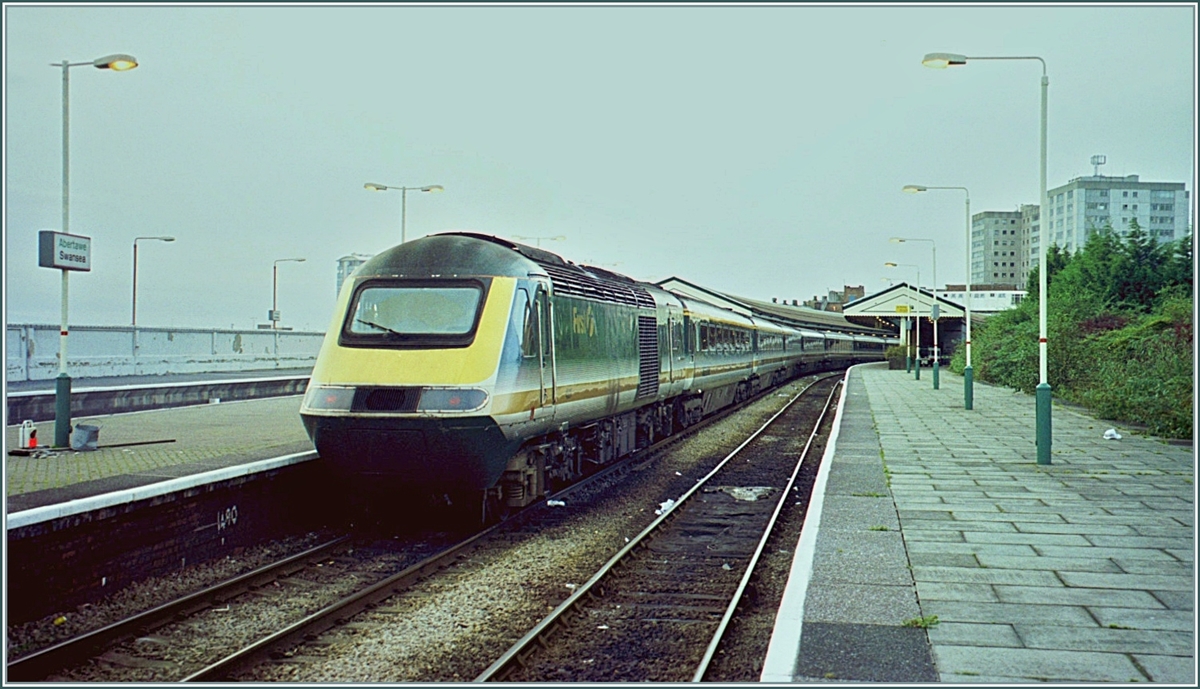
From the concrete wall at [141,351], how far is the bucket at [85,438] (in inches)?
253

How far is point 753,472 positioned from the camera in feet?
52.3

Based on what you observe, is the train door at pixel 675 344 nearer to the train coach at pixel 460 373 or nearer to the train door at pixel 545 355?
the train coach at pixel 460 373

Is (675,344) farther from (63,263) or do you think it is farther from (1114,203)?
(1114,203)

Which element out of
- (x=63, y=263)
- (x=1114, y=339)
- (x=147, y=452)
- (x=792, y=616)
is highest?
(x=63, y=263)

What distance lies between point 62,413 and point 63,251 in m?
2.14

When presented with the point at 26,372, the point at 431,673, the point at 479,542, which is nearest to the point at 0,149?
the point at 431,673

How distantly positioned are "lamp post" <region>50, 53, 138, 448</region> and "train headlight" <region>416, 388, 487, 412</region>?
21.5 ft

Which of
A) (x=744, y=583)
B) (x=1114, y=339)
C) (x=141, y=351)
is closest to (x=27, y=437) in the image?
(x=744, y=583)

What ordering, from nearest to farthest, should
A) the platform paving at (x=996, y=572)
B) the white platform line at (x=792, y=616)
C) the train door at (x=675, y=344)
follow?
the white platform line at (x=792, y=616) → the platform paving at (x=996, y=572) → the train door at (x=675, y=344)

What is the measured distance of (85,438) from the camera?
1305cm

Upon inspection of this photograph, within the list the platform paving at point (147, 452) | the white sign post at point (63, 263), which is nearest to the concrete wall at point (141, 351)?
the platform paving at point (147, 452)

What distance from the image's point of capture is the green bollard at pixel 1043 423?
13875 mm

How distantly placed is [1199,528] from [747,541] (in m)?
5.13

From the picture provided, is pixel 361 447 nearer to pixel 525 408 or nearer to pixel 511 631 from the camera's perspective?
pixel 525 408
